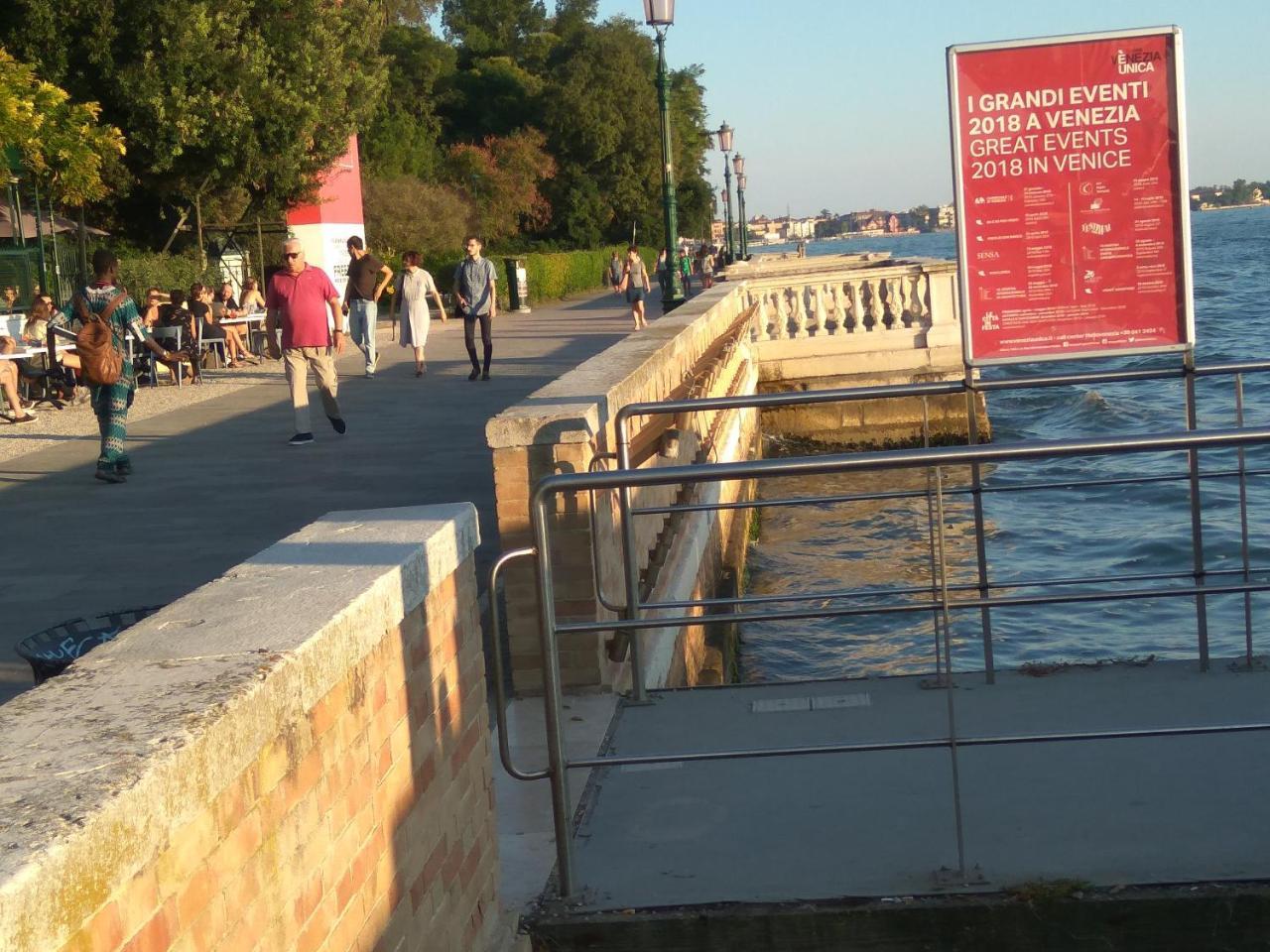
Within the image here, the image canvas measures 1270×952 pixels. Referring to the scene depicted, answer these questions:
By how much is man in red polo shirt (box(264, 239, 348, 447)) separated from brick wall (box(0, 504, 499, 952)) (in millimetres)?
10921

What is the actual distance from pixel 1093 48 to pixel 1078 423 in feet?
87.2

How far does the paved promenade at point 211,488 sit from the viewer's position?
8.88 metres

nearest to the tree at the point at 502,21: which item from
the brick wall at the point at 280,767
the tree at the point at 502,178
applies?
the tree at the point at 502,178

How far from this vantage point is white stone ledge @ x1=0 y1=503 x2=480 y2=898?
188cm

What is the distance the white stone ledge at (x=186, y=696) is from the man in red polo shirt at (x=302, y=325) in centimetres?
1120

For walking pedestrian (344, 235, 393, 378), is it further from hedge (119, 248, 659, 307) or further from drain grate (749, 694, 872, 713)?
drain grate (749, 694, 872, 713)

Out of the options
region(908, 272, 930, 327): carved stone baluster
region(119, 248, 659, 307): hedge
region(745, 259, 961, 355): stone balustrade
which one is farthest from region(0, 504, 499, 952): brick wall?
region(908, 272, 930, 327): carved stone baluster

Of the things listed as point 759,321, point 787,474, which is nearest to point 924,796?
point 787,474

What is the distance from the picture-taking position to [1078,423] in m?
31.6

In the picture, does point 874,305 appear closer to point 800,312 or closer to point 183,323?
point 800,312

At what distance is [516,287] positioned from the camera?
44.4 metres

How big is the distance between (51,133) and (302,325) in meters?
7.34

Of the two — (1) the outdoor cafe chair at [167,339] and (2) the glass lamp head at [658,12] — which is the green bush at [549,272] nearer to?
(2) the glass lamp head at [658,12]

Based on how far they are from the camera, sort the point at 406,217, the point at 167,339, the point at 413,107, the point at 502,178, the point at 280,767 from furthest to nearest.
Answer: the point at 413,107 → the point at 502,178 → the point at 406,217 → the point at 167,339 → the point at 280,767
